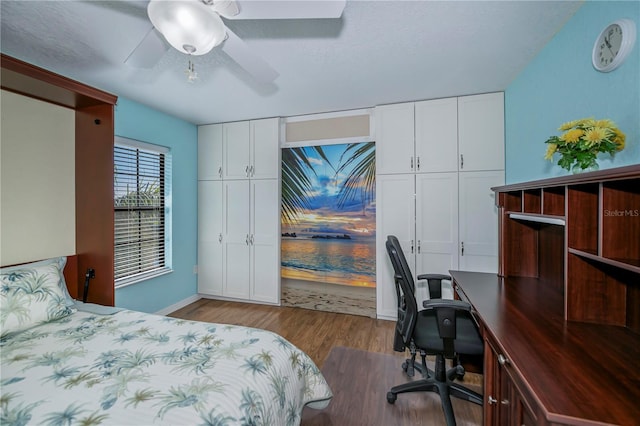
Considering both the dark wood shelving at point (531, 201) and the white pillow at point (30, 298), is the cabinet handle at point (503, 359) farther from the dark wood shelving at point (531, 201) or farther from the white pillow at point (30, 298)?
the white pillow at point (30, 298)

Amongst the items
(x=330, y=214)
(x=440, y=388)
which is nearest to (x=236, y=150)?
(x=330, y=214)

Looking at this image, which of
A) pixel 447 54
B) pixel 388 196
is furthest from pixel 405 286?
pixel 447 54

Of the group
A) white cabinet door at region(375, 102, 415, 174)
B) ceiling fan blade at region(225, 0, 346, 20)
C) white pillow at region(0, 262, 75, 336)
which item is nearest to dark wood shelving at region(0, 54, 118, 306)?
white pillow at region(0, 262, 75, 336)

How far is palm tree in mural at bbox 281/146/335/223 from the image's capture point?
3464 mm

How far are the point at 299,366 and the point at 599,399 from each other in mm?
1253

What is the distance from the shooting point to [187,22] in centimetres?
108

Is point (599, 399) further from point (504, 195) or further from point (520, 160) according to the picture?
point (520, 160)

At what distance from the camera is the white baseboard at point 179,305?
3.28 meters

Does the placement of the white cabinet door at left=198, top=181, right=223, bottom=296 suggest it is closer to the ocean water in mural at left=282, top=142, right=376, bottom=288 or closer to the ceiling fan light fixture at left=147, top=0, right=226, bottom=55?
the ocean water in mural at left=282, top=142, right=376, bottom=288

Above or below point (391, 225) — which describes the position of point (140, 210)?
above

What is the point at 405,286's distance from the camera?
171 centimetres

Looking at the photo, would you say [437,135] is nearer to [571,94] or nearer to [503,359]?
[571,94]

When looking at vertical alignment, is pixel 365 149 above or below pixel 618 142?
above

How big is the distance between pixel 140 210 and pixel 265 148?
170cm
